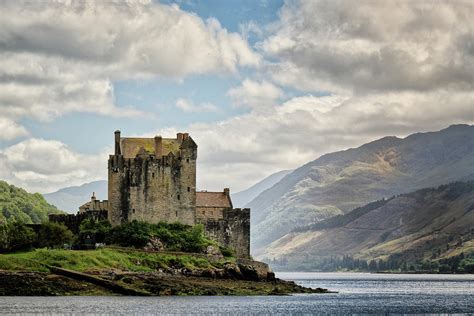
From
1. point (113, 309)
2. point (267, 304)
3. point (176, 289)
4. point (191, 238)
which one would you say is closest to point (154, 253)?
point (191, 238)

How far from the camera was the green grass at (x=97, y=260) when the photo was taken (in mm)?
105562

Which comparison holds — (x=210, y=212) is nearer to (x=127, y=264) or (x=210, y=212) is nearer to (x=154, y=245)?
(x=154, y=245)

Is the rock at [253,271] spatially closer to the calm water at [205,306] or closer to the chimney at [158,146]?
the calm water at [205,306]

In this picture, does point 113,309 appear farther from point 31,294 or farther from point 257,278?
point 257,278

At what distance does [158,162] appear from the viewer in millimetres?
124438

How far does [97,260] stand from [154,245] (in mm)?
10767

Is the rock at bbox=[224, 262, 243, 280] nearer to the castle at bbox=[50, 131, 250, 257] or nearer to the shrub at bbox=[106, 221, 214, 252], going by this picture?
the shrub at bbox=[106, 221, 214, 252]

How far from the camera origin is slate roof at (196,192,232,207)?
134875mm

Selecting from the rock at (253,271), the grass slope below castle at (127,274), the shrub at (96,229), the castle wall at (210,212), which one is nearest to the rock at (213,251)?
the grass slope below castle at (127,274)

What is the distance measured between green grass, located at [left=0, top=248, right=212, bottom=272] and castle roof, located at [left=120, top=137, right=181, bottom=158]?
15.0 meters

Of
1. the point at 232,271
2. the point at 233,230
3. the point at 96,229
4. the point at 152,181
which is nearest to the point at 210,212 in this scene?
the point at 233,230

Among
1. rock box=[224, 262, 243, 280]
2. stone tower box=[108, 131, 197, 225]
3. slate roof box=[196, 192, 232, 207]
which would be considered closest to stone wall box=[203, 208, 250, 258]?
slate roof box=[196, 192, 232, 207]

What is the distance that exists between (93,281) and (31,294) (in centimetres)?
680

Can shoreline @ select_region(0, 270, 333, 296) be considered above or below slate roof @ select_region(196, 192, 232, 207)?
below
